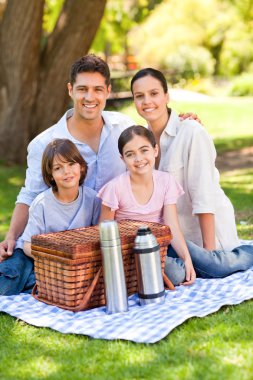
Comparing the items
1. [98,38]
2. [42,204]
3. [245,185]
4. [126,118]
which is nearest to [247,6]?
[98,38]

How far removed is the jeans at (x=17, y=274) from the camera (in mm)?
4727

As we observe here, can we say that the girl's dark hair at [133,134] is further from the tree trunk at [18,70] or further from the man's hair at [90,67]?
the tree trunk at [18,70]

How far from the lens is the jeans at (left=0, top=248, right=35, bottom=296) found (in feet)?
15.5

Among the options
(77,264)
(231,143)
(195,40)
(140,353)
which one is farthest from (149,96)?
(195,40)

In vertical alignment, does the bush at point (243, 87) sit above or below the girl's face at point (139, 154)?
above

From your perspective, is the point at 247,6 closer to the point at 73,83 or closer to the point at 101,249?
the point at 73,83

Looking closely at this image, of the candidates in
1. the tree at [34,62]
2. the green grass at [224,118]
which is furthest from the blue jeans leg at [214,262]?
the green grass at [224,118]

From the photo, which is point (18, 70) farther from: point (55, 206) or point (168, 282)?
point (168, 282)

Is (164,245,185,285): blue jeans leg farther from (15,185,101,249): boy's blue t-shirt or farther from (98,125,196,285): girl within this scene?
(15,185,101,249): boy's blue t-shirt

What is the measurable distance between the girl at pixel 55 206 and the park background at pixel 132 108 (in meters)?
0.50

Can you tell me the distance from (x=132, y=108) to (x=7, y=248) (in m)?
14.3

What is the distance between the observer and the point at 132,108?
1902 cm

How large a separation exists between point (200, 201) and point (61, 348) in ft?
5.64

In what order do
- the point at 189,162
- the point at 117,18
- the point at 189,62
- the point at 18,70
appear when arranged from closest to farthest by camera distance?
the point at 189,162
the point at 18,70
the point at 117,18
the point at 189,62
